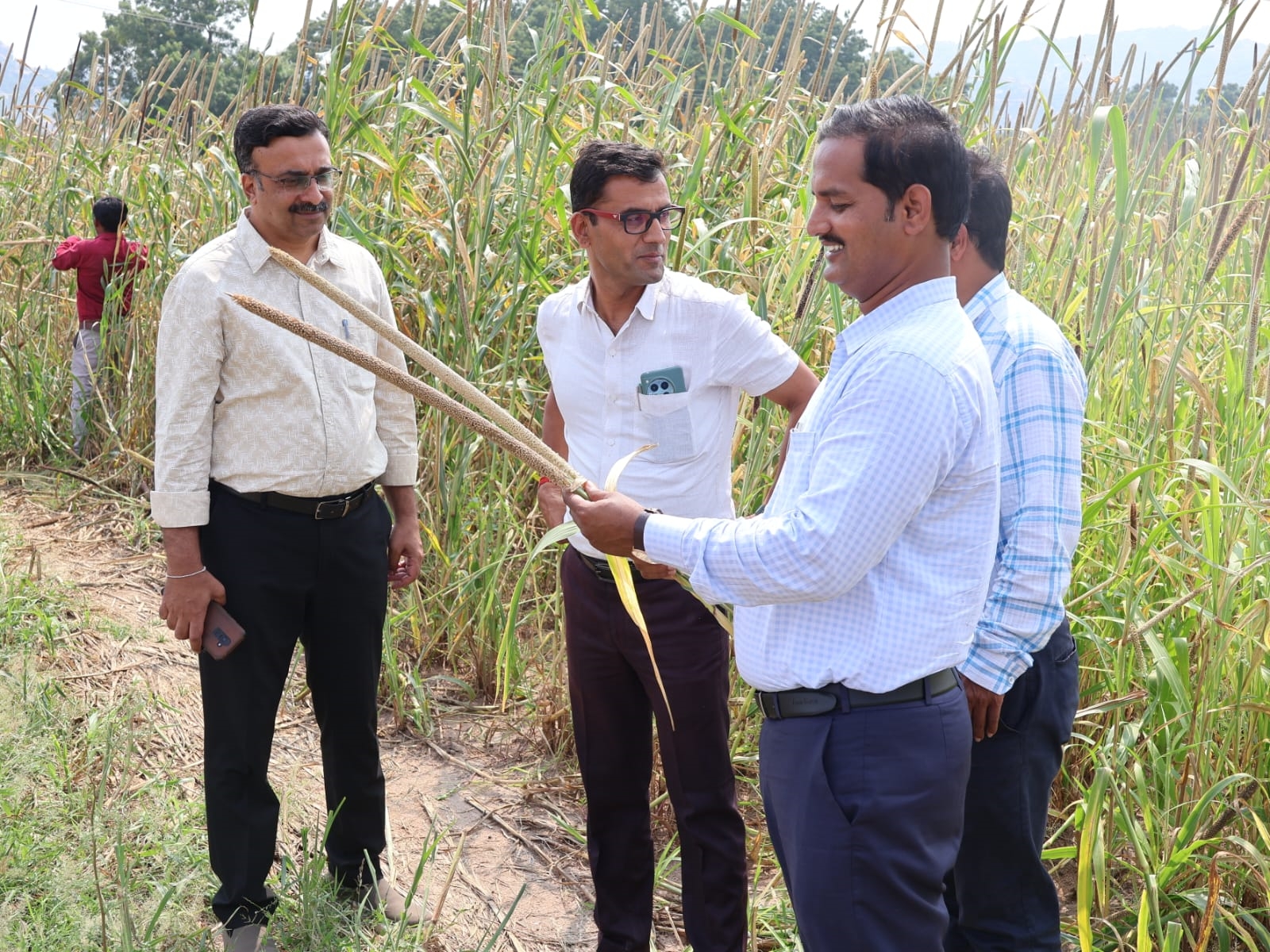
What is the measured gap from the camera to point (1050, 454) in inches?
70.5

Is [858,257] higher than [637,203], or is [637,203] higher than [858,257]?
[637,203]

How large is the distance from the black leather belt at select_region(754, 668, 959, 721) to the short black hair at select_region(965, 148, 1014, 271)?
794mm

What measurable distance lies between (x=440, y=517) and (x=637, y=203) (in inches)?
60.6

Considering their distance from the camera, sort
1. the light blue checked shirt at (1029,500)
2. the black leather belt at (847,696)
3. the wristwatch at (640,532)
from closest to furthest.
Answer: the black leather belt at (847,696) < the wristwatch at (640,532) < the light blue checked shirt at (1029,500)

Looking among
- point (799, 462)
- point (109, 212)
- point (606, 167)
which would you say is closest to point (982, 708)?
point (799, 462)

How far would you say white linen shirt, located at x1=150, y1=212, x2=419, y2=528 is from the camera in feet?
7.53

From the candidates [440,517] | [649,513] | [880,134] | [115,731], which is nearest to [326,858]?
[115,731]

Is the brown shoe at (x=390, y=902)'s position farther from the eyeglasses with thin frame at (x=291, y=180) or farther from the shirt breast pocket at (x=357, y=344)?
the eyeglasses with thin frame at (x=291, y=180)

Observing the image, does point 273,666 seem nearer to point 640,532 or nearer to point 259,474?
point 259,474

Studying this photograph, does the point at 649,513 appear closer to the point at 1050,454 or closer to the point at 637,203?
the point at 1050,454

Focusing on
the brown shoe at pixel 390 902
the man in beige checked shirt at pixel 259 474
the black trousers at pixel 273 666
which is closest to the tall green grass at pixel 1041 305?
the black trousers at pixel 273 666

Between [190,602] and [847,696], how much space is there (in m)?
1.44

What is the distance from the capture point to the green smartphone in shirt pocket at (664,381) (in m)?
2.33

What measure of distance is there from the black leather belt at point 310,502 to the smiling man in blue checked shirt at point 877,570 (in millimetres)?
1176
